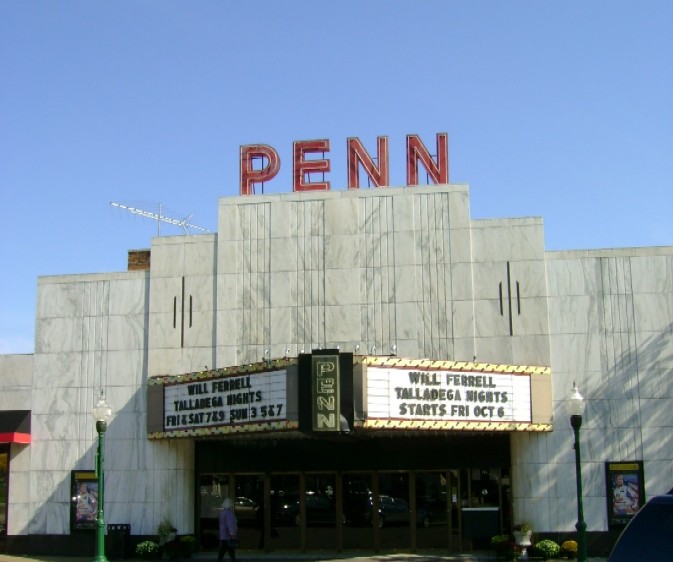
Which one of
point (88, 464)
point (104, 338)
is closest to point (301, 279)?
point (104, 338)

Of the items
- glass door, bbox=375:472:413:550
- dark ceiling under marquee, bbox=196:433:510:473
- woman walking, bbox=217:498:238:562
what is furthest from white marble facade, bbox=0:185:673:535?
glass door, bbox=375:472:413:550

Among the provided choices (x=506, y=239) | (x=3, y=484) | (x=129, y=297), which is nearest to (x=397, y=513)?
(x=506, y=239)

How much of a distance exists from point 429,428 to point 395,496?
13.6ft

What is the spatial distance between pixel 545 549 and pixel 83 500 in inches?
576

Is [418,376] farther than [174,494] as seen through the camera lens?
No

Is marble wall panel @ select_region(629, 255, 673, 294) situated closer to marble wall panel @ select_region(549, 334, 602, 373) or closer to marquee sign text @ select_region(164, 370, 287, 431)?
marble wall panel @ select_region(549, 334, 602, 373)

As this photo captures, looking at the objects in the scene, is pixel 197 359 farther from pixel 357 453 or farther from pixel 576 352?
pixel 576 352

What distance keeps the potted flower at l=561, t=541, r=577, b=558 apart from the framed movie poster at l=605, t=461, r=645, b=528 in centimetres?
143

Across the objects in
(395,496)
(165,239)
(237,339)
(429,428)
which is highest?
(165,239)

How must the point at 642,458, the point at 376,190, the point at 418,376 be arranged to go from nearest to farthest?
1. the point at 418,376
2. the point at 642,458
3. the point at 376,190

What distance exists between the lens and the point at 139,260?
111 ft

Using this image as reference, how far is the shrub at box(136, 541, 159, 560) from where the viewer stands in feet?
96.5

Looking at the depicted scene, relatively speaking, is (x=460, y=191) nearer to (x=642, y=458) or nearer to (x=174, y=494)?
(x=642, y=458)

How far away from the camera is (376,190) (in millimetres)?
30406
